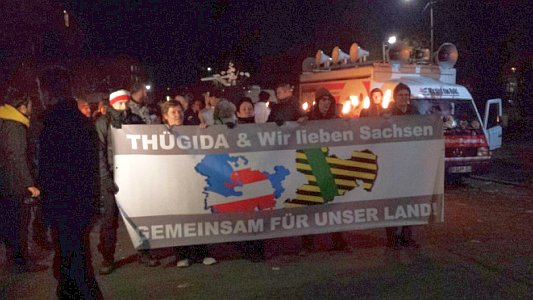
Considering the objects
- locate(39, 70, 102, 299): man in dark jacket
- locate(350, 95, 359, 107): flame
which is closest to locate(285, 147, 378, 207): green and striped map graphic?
locate(39, 70, 102, 299): man in dark jacket

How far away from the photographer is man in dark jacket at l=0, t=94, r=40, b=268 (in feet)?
22.9

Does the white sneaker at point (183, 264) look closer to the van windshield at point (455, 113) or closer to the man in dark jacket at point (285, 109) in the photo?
the man in dark jacket at point (285, 109)

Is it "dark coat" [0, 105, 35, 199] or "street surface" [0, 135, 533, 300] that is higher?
"dark coat" [0, 105, 35, 199]

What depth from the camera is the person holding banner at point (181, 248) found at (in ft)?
23.0

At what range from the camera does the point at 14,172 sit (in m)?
7.01

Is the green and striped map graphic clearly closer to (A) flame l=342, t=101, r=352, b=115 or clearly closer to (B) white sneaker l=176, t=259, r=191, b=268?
(B) white sneaker l=176, t=259, r=191, b=268

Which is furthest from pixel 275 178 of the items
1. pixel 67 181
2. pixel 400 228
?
pixel 67 181

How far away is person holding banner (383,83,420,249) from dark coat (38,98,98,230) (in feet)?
13.7

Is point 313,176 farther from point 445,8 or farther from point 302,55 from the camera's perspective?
point 302,55

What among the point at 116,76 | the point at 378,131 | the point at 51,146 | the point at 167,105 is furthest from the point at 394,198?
the point at 116,76

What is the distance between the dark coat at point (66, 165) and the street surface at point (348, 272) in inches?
80.6

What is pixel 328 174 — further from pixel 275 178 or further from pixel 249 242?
pixel 249 242

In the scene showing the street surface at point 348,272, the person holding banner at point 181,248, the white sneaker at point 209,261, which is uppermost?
the person holding banner at point 181,248

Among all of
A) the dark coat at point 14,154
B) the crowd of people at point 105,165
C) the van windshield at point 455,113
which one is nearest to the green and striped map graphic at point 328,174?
the crowd of people at point 105,165
